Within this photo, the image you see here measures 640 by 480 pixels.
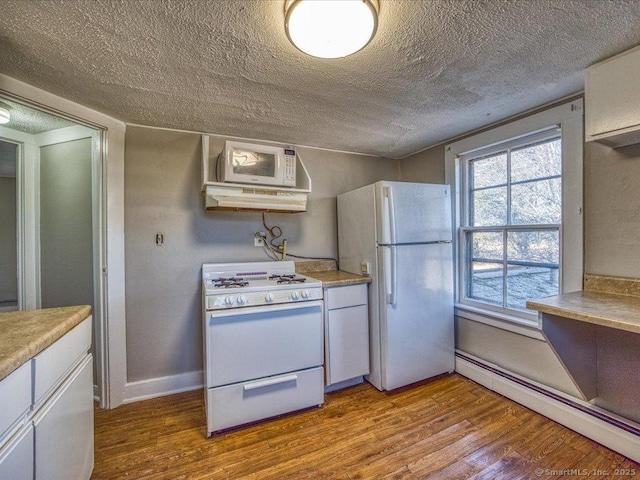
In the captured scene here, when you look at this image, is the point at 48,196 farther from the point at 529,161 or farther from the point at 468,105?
the point at 529,161

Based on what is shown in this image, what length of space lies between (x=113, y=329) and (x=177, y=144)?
4.82 feet

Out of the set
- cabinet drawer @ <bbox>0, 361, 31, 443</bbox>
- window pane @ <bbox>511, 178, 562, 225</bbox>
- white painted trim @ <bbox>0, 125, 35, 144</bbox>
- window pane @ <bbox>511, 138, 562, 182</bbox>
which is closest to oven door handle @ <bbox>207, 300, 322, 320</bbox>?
cabinet drawer @ <bbox>0, 361, 31, 443</bbox>

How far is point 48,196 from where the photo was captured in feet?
7.29

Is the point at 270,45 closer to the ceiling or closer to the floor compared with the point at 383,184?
closer to the ceiling

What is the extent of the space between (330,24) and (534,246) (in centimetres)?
201

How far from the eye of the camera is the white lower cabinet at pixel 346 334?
7.12 feet

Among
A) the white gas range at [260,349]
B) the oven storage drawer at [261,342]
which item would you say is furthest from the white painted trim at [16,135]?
the oven storage drawer at [261,342]

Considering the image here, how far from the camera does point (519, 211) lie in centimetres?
215

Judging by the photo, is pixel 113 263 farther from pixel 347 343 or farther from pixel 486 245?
pixel 486 245

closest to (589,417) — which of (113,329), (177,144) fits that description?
(113,329)

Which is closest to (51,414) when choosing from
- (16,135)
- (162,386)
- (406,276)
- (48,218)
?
(162,386)

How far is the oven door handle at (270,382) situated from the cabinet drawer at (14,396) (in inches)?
43.9

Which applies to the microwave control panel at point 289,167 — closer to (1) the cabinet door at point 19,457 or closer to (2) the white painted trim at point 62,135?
(2) the white painted trim at point 62,135

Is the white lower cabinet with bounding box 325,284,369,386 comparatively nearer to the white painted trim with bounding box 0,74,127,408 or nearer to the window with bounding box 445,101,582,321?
the window with bounding box 445,101,582,321
